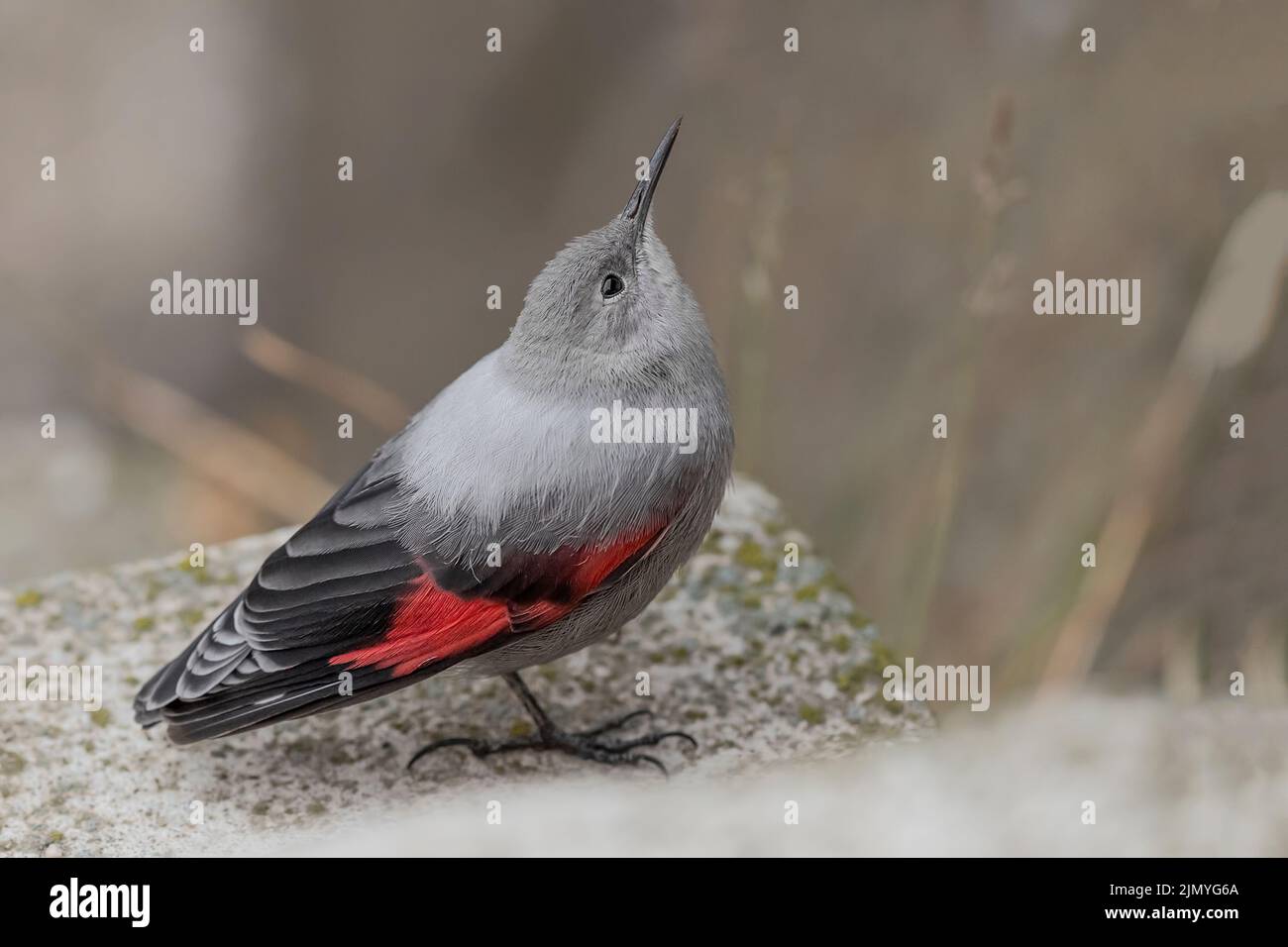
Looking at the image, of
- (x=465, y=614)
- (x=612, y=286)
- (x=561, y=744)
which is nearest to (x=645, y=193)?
(x=612, y=286)

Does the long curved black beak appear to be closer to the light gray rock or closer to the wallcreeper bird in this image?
the wallcreeper bird

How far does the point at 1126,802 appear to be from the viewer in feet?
9.72

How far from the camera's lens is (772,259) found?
4.38 metres

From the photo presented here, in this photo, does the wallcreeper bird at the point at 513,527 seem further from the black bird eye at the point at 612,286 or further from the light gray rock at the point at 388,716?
the light gray rock at the point at 388,716

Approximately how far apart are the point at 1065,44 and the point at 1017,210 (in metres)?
0.72

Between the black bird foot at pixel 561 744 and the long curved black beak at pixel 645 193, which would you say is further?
the black bird foot at pixel 561 744

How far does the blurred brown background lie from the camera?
15.4ft

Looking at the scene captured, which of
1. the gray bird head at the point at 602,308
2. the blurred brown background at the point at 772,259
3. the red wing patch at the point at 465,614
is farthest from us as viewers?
the blurred brown background at the point at 772,259

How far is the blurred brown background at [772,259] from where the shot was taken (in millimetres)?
4699

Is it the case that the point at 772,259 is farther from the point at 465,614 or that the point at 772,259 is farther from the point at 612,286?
the point at 465,614

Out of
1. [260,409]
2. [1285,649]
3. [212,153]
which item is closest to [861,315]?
[1285,649]

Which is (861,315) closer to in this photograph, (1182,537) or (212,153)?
(1182,537)

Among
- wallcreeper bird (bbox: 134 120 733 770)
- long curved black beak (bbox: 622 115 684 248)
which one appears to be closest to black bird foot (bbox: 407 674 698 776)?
wallcreeper bird (bbox: 134 120 733 770)

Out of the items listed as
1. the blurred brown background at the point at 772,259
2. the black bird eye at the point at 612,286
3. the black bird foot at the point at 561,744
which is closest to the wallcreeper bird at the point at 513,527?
the black bird eye at the point at 612,286
